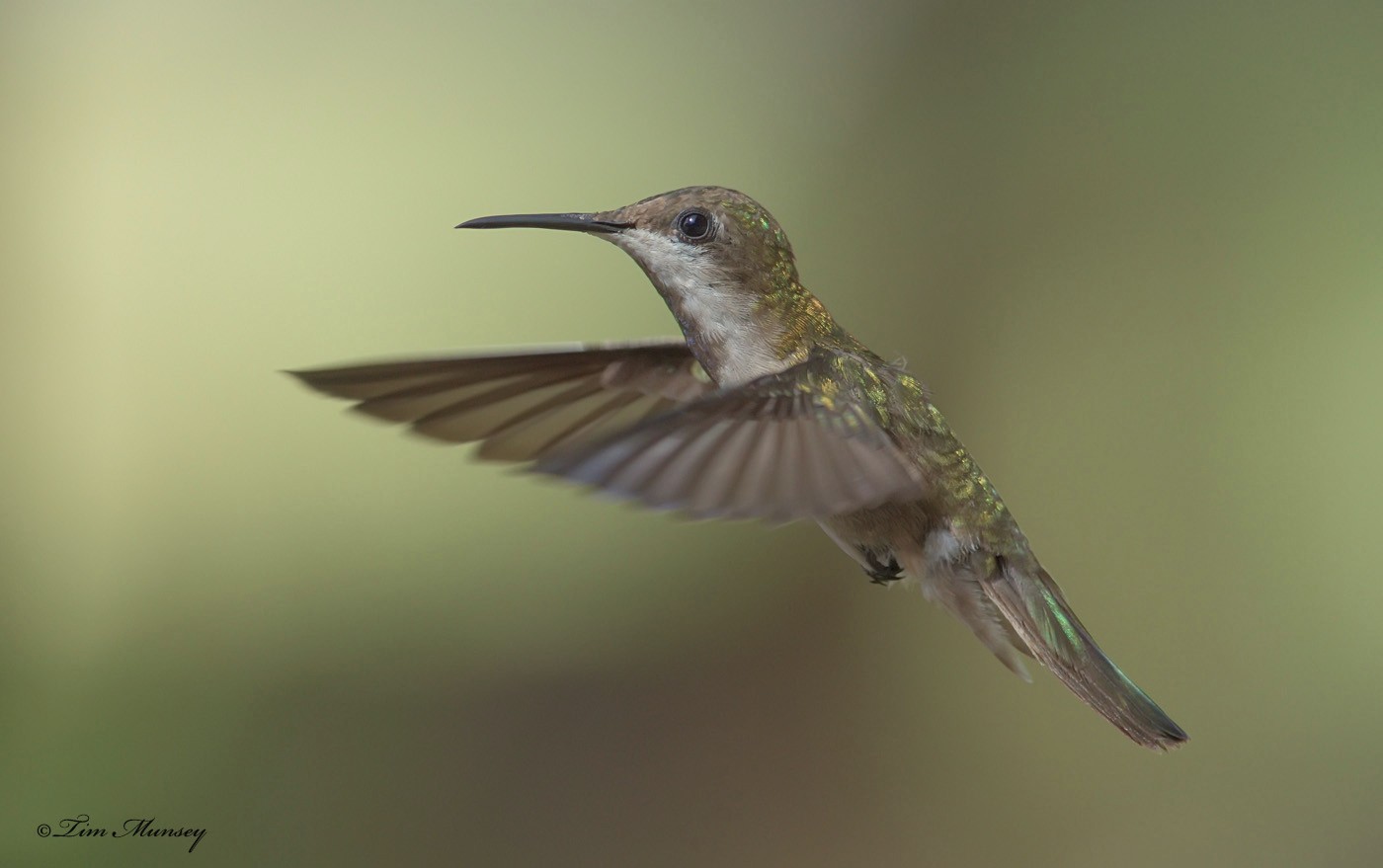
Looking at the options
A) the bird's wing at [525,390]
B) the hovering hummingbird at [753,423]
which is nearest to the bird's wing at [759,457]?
the hovering hummingbird at [753,423]

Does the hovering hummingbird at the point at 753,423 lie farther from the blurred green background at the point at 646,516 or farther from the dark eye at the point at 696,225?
the blurred green background at the point at 646,516

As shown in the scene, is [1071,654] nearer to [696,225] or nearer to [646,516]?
[696,225]

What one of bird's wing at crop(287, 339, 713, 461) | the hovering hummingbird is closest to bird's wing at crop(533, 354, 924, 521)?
the hovering hummingbird

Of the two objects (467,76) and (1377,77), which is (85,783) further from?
(1377,77)

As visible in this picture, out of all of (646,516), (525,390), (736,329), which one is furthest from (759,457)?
(646,516)

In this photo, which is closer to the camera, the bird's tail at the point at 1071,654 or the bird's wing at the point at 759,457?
the bird's wing at the point at 759,457

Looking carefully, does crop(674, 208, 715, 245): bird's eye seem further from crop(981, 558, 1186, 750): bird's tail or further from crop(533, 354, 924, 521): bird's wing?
crop(981, 558, 1186, 750): bird's tail

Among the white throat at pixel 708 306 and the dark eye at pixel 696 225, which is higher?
the dark eye at pixel 696 225
